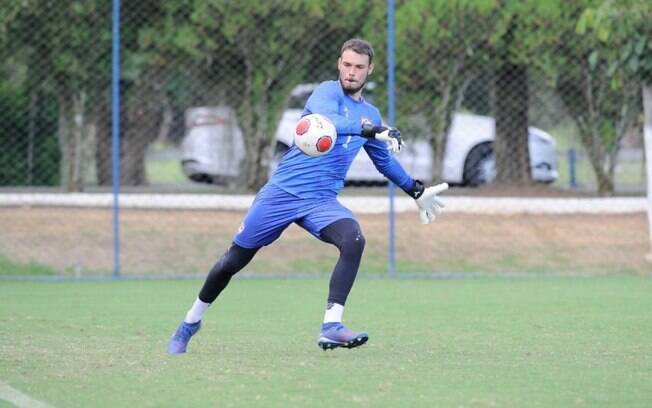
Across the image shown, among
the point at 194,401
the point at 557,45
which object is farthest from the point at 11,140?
the point at 194,401

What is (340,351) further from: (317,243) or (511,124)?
(511,124)

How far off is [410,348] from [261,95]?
10.2 metres

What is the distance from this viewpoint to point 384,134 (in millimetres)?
8141

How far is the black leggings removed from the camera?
8.52m

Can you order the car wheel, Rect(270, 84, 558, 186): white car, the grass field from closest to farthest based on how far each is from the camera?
the grass field → Rect(270, 84, 558, 186): white car → the car wheel

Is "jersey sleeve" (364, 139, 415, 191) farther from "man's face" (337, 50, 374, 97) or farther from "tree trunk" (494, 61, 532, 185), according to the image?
"tree trunk" (494, 61, 532, 185)

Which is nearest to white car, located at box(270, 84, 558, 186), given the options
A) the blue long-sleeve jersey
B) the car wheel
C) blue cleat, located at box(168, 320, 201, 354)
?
the car wheel

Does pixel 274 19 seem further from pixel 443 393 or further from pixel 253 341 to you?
pixel 443 393

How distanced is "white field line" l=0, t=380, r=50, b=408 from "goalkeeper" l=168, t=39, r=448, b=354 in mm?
1670

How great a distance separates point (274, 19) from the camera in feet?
60.1

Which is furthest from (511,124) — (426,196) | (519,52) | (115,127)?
(426,196)

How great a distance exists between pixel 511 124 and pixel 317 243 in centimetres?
320

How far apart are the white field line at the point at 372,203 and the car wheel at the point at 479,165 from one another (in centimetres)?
135

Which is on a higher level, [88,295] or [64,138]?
[64,138]
